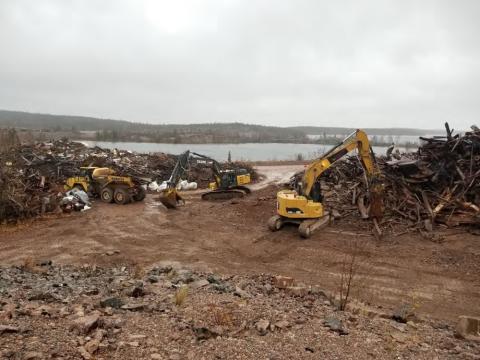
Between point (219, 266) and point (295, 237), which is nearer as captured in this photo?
point (219, 266)

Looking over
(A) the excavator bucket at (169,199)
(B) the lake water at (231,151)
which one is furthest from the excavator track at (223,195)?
(B) the lake water at (231,151)

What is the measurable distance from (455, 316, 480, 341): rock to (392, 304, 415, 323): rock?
783 millimetres

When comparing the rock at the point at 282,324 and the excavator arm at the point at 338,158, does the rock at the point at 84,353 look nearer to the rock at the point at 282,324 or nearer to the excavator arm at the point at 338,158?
the rock at the point at 282,324

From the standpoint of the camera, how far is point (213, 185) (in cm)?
2194

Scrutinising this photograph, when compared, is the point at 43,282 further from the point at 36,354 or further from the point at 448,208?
the point at 448,208

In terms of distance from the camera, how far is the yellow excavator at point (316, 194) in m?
13.3

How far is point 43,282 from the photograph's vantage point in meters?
8.21

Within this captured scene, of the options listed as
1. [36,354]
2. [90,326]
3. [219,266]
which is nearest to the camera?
[36,354]

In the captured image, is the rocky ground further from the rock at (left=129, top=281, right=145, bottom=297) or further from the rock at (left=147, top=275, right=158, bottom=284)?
the rock at (left=147, top=275, right=158, bottom=284)

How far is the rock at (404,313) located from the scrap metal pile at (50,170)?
13303 mm

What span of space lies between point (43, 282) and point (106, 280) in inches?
44.8

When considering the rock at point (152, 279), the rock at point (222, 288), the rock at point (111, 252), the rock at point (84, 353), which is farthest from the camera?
the rock at point (111, 252)

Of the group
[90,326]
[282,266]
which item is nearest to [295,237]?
[282,266]

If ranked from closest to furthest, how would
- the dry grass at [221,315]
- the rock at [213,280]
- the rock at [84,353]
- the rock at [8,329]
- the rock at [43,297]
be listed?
the rock at [84,353] < the rock at [8,329] < the dry grass at [221,315] < the rock at [43,297] < the rock at [213,280]
